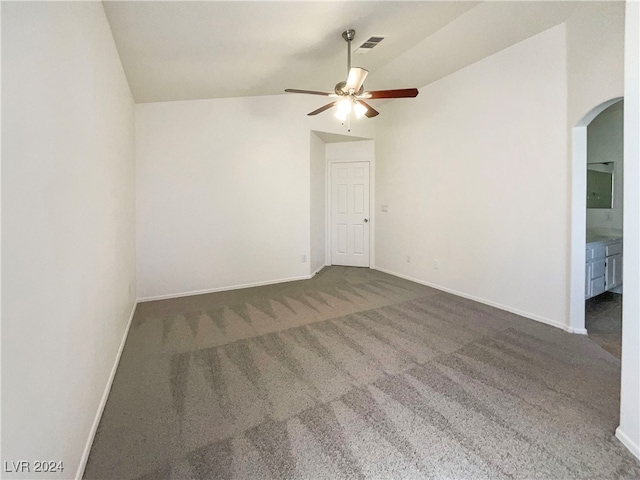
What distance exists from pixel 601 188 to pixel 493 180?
202cm

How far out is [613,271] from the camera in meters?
3.40

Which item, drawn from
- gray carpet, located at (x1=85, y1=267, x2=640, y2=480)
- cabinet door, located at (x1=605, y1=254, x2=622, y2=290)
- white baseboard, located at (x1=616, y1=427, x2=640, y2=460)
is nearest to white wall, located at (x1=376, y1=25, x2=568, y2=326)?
gray carpet, located at (x1=85, y1=267, x2=640, y2=480)

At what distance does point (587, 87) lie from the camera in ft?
7.80

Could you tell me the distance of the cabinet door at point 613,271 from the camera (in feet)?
10.9

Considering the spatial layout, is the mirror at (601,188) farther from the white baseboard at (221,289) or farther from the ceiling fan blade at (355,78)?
the white baseboard at (221,289)

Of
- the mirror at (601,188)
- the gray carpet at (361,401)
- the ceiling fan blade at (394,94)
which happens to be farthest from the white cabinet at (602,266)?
the ceiling fan blade at (394,94)

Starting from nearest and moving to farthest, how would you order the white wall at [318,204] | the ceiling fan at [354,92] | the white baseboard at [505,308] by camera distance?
the ceiling fan at [354,92], the white baseboard at [505,308], the white wall at [318,204]

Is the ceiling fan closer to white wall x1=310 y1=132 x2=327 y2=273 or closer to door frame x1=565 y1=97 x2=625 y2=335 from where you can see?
door frame x1=565 y1=97 x2=625 y2=335

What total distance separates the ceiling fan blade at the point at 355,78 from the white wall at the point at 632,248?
1618 millimetres

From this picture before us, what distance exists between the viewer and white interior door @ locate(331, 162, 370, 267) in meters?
5.46

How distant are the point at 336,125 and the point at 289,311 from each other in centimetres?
328

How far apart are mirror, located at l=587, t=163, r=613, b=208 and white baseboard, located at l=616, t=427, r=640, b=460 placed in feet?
12.0

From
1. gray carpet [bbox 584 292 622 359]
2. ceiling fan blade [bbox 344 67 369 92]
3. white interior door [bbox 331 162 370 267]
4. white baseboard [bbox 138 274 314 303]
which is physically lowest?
gray carpet [bbox 584 292 622 359]

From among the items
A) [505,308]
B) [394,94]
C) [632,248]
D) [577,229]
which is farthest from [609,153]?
[632,248]
